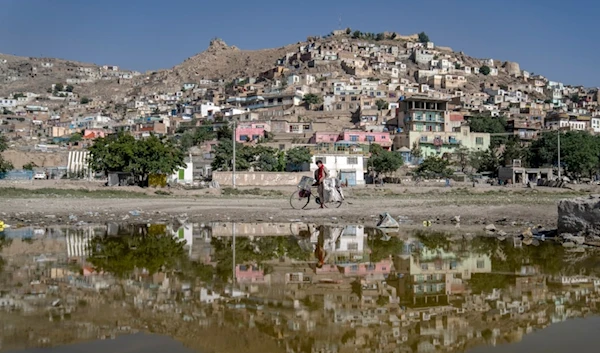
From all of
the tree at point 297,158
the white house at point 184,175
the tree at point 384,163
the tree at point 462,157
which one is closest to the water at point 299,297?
the white house at point 184,175

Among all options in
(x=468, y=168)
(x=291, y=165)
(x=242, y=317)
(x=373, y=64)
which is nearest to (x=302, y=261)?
(x=242, y=317)

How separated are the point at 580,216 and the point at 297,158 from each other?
4502 cm

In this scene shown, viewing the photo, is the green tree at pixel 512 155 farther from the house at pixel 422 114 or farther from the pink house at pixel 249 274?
the pink house at pixel 249 274

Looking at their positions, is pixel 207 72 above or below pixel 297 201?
above

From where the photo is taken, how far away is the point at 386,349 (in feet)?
14.4

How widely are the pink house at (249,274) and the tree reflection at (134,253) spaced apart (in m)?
Answer: 1.06

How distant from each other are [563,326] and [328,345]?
2.24 m

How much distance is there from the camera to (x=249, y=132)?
78312 mm

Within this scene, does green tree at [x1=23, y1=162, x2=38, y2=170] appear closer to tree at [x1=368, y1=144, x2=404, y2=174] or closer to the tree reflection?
tree at [x1=368, y1=144, x2=404, y2=174]

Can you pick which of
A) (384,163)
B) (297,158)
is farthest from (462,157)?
(297,158)

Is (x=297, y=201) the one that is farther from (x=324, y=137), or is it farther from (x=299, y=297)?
(x=324, y=137)

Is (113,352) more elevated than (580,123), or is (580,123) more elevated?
(580,123)

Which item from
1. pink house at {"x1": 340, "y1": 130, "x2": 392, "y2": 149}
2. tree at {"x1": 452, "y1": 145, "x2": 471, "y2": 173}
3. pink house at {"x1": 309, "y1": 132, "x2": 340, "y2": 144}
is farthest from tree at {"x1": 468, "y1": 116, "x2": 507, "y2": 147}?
pink house at {"x1": 309, "y1": 132, "x2": 340, "y2": 144}

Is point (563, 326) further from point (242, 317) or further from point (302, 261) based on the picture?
point (302, 261)
